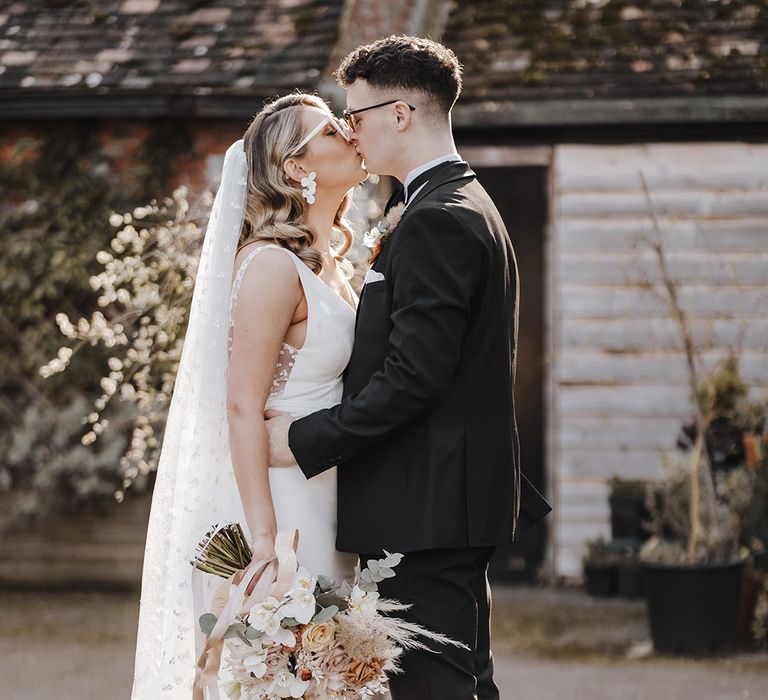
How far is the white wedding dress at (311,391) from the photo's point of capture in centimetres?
321

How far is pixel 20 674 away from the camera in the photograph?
241 inches

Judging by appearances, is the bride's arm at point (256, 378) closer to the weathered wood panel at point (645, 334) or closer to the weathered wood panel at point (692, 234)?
the weathered wood panel at point (645, 334)

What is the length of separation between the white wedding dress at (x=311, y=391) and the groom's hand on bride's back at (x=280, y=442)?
21mm

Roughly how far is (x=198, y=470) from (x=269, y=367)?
39 cm

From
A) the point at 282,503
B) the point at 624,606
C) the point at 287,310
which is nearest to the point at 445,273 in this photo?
the point at 287,310

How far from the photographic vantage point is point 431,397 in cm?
293

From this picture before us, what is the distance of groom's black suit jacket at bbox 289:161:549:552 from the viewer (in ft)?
9.53

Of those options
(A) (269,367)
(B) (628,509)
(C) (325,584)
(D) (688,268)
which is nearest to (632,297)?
(D) (688,268)

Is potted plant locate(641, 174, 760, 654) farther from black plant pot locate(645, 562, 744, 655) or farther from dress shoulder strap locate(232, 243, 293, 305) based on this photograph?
dress shoulder strap locate(232, 243, 293, 305)

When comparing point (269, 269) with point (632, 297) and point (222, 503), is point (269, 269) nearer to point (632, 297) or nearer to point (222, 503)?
point (222, 503)

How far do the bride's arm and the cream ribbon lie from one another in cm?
6

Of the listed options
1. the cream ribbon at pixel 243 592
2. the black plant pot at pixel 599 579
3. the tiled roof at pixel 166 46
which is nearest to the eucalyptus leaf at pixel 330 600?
the cream ribbon at pixel 243 592

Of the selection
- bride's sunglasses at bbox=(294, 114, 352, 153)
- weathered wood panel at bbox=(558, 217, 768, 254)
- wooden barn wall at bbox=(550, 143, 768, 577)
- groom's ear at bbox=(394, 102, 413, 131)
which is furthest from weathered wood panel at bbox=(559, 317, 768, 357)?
groom's ear at bbox=(394, 102, 413, 131)

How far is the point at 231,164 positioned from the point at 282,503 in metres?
0.93
